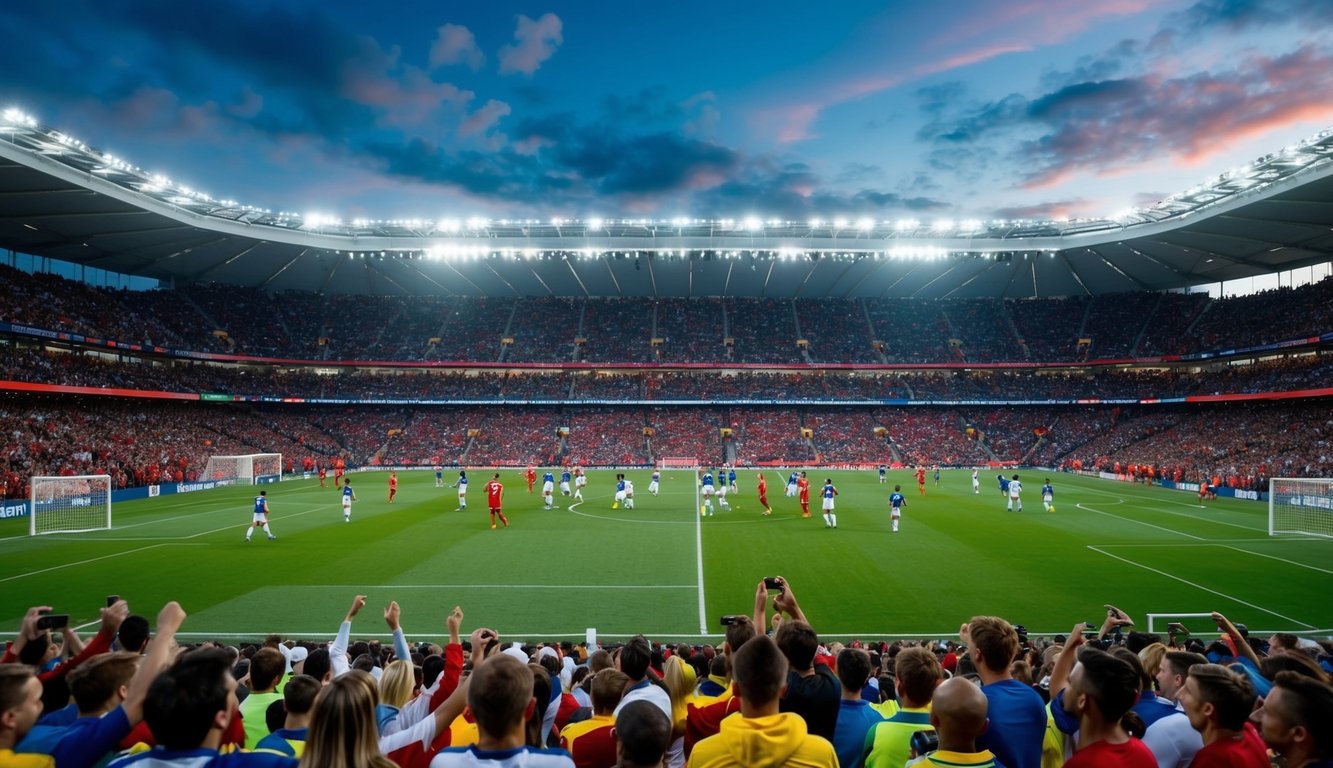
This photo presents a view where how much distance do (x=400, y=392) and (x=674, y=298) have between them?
2964 cm

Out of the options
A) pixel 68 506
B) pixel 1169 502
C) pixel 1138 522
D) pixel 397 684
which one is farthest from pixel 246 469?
pixel 1169 502

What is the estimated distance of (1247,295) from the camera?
187 feet

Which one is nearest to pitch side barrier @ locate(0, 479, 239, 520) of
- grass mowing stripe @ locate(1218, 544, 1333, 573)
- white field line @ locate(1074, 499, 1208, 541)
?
white field line @ locate(1074, 499, 1208, 541)

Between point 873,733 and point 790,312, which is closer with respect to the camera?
point 873,733

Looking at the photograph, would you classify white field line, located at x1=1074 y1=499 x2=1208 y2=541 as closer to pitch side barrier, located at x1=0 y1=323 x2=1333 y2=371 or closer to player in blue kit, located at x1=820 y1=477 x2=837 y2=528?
player in blue kit, located at x1=820 y1=477 x2=837 y2=528

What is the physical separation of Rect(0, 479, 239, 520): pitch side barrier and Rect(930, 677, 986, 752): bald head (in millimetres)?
41095

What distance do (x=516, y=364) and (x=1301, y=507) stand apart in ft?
183

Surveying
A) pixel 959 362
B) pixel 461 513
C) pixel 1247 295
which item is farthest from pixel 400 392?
pixel 1247 295

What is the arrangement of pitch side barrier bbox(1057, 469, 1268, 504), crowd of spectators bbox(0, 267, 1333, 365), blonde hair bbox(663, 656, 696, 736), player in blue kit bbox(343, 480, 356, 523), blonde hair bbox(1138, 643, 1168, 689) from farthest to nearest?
crowd of spectators bbox(0, 267, 1333, 365) < pitch side barrier bbox(1057, 469, 1268, 504) < player in blue kit bbox(343, 480, 356, 523) < blonde hair bbox(1138, 643, 1168, 689) < blonde hair bbox(663, 656, 696, 736)

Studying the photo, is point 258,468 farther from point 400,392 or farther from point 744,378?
point 744,378

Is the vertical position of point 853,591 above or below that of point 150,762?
below

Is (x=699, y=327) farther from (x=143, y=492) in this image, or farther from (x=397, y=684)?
(x=397, y=684)

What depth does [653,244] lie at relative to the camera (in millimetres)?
54312

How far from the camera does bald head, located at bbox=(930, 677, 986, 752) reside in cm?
316
